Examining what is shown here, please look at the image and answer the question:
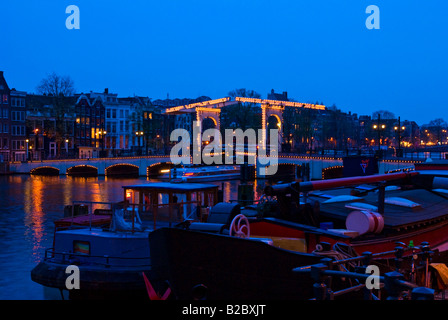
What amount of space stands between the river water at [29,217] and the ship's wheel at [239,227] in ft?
24.7

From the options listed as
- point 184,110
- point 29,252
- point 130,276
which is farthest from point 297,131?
point 130,276

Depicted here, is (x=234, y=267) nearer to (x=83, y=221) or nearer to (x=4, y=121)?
(x=83, y=221)

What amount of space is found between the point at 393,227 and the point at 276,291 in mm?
5459

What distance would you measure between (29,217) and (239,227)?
22462mm

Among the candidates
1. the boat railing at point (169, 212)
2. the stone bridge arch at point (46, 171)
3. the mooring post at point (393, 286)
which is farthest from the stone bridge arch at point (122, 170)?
the mooring post at point (393, 286)

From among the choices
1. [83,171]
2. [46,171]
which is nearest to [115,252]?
[46,171]

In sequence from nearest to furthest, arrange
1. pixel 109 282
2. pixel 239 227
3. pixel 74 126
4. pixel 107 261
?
pixel 239 227, pixel 109 282, pixel 107 261, pixel 74 126

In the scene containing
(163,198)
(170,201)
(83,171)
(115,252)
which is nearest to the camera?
(115,252)

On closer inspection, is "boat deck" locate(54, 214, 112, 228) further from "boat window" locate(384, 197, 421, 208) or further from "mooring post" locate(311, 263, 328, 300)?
"mooring post" locate(311, 263, 328, 300)

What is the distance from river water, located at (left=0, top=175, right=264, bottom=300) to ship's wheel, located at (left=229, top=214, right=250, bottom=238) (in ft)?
24.7

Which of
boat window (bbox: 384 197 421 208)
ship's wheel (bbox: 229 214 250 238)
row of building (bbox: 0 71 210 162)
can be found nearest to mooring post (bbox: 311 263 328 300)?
ship's wheel (bbox: 229 214 250 238)

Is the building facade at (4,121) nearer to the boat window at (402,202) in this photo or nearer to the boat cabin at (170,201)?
the boat cabin at (170,201)

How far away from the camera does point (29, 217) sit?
1182 inches

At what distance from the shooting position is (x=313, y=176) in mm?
60594
